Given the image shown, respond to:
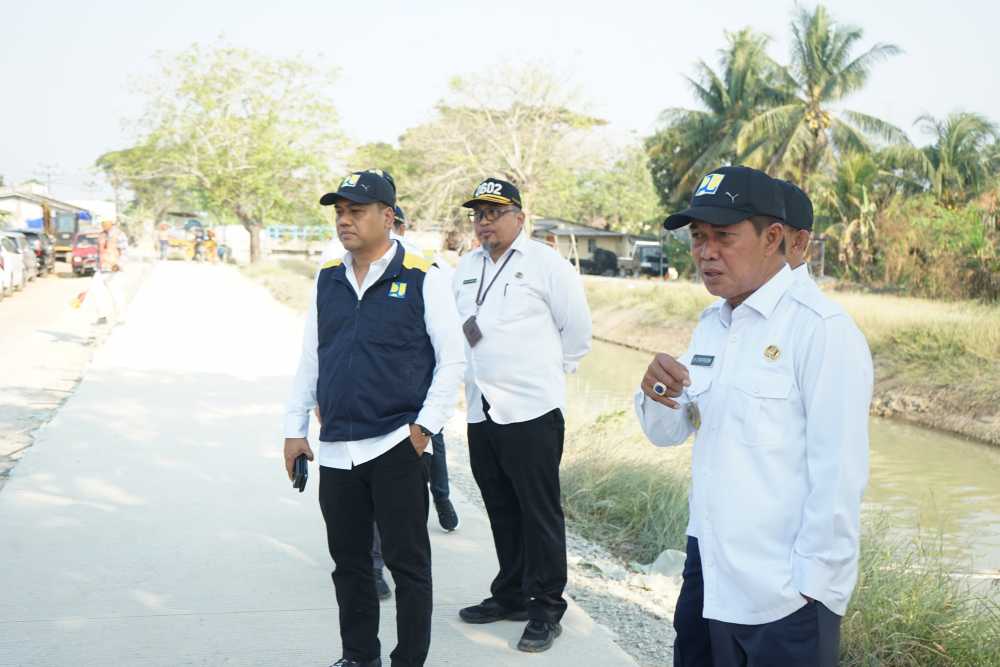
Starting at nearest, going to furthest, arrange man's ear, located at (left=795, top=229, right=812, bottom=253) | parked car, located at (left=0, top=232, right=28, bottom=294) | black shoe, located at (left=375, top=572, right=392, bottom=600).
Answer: man's ear, located at (left=795, top=229, right=812, bottom=253) < black shoe, located at (left=375, top=572, right=392, bottom=600) < parked car, located at (left=0, top=232, right=28, bottom=294)

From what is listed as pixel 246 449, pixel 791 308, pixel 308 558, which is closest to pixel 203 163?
pixel 246 449

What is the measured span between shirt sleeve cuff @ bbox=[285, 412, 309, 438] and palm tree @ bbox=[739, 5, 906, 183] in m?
39.5

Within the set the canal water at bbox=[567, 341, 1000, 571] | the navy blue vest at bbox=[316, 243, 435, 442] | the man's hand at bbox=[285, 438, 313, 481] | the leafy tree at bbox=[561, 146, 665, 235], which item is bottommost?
the canal water at bbox=[567, 341, 1000, 571]

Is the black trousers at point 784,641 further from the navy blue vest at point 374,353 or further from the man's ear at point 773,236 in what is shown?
the navy blue vest at point 374,353

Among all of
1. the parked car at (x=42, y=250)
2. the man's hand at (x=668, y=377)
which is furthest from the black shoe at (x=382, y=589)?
the parked car at (x=42, y=250)

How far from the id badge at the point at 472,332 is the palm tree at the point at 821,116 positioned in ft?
127

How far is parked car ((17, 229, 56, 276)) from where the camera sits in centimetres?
3431

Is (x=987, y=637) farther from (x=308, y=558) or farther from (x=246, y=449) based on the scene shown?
(x=246, y=449)

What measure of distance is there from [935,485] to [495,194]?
323 inches

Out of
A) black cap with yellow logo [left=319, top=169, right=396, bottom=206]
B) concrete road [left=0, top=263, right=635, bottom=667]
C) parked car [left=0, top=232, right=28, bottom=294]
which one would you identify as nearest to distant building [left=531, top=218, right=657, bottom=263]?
parked car [left=0, top=232, right=28, bottom=294]

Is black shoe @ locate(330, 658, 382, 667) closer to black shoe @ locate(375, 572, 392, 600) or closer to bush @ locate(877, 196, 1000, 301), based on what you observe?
black shoe @ locate(375, 572, 392, 600)

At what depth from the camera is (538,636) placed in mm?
4273

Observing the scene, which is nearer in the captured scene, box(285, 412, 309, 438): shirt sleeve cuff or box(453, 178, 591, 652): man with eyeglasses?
box(285, 412, 309, 438): shirt sleeve cuff

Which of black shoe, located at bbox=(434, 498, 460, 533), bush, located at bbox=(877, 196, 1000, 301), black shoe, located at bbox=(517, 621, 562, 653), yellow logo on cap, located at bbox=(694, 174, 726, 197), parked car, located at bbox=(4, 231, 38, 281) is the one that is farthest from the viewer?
parked car, located at bbox=(4, 231, 38, 281)
